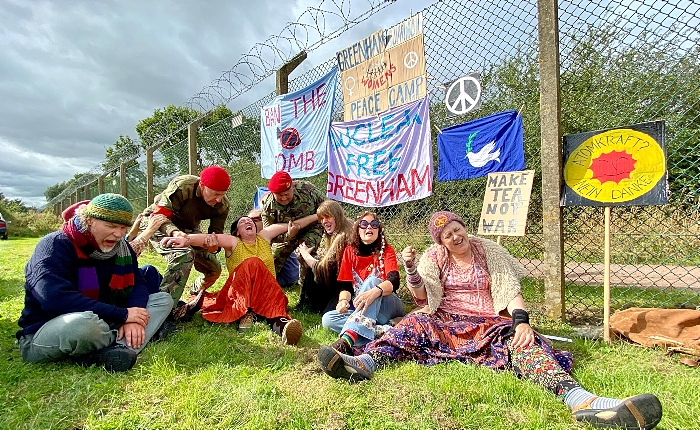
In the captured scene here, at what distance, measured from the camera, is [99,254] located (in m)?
2.56

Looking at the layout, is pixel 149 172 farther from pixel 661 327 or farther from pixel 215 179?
pixel 661 327

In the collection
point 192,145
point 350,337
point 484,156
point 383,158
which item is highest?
point 192,145

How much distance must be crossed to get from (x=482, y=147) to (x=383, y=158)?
108 centimetres

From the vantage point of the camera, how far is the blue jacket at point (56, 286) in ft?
7.79

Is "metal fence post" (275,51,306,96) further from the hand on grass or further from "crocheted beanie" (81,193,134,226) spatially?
the hand on grass

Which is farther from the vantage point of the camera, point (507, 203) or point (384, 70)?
point (384, 70)

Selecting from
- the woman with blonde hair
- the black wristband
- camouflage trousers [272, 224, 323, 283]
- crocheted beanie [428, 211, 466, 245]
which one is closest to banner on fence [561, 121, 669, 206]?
crocheted beanie [428, 211, 466, 245]

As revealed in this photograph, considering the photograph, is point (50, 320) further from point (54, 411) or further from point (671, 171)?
point (671, 171)

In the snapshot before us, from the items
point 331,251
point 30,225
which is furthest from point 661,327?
point 30,225

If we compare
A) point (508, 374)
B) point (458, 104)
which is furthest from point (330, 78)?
point (508, 374)

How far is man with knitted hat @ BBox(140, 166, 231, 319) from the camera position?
3.58 meters

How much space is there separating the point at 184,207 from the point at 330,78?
2.24m

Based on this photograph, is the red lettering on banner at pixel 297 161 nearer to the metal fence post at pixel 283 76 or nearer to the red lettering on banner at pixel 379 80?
the metal fence post at pixel 283 76

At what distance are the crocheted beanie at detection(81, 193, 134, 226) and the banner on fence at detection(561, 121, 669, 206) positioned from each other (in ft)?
10.2
